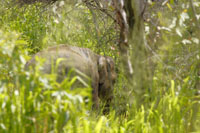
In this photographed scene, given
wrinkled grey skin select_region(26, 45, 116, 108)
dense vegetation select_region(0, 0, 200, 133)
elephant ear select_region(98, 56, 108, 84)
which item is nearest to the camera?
dense vegetation select_region(0, 0, 200, 133)

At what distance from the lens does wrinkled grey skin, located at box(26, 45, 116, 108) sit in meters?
3.56

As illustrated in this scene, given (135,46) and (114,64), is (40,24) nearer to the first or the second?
(114,64)

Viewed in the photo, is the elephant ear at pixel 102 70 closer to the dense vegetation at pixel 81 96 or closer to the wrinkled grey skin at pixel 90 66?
the wrinkled grey skin at pixel 90 66

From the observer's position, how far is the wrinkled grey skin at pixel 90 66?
356 cm

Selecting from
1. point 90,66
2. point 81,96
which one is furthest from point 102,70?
point 81,96

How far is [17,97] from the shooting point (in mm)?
2238

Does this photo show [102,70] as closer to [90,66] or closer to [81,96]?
[90,66]

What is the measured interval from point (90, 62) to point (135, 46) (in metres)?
1.22

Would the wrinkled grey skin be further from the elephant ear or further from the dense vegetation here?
the dense vegetation

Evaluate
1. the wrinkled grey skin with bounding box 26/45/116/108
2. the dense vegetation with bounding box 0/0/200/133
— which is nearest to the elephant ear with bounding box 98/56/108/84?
the wrinkled grey skin with bounding box 26/45/116/108

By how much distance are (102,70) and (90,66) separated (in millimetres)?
482

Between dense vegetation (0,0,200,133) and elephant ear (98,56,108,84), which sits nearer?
dense vegetation (0,0,200,133)

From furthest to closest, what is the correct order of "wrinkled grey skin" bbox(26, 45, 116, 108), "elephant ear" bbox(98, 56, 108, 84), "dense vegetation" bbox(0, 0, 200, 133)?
"elephant ear" bbox(98, 56, 108, 84)
"wrinkled grey skin" bbox(26, 45, 116, 108)
"dense vegetation" bbox(0, 0, 200, 133)

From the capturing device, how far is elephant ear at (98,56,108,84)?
4462 mm
